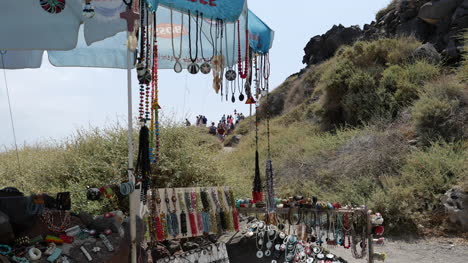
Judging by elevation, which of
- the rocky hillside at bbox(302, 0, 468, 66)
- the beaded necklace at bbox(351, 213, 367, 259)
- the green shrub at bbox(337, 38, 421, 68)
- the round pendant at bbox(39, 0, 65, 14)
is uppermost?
the rocky hillside at bbox(302, 0, 468, 66)

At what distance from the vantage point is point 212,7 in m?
3.88

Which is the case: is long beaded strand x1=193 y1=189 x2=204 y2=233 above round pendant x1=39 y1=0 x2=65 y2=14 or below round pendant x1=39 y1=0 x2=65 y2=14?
below

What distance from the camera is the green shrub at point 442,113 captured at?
1005cm

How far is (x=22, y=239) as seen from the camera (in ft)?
9.93

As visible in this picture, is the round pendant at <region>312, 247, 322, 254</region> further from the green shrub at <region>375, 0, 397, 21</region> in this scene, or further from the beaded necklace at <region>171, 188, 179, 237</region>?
the green shrub at <region>375, 0, 397, 21</region>

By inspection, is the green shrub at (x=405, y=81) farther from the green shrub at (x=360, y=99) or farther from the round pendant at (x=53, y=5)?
the round pendant at (x=53, y=5)

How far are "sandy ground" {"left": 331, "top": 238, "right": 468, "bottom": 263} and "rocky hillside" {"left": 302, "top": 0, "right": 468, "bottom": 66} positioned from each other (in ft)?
25.7

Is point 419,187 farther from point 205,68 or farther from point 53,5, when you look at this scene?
point 53,5

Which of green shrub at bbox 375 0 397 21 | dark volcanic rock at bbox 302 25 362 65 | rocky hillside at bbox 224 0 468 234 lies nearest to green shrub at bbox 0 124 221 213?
rocky hillside at bbox 224 0 468 234

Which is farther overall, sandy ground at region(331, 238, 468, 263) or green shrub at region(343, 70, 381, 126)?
green shrub at region(343, 70, 381, 126)

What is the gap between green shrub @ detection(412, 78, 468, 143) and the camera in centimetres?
1005

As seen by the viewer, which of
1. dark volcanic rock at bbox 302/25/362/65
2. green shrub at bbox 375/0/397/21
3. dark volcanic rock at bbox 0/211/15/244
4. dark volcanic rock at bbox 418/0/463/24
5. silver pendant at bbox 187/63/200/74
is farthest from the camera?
dark volcanic rock at bbox 302/25/362/65

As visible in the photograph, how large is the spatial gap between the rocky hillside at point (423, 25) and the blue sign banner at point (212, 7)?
1127 cm

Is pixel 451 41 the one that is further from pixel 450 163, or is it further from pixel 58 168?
pixel 58 168
